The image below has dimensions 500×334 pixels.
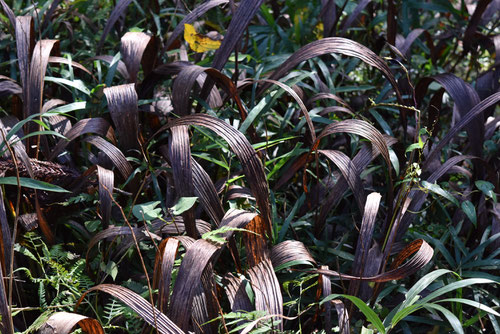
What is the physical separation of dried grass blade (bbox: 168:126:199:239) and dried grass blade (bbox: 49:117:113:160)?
1.03 feet

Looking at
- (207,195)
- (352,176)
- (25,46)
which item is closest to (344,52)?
(352,176)

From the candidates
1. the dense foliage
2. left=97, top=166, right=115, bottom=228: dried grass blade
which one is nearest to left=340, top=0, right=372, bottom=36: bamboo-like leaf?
the dense foliage

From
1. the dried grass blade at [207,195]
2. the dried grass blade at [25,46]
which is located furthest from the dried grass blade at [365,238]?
the dried grass blade at [25,46]

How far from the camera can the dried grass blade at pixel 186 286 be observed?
3.43 ft

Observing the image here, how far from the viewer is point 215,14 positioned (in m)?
2.15

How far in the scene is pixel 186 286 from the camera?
1.04 m

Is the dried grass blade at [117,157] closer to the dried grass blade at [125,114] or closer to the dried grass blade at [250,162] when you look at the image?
the dried grass blade at [125,114]

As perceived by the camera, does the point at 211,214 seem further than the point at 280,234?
No

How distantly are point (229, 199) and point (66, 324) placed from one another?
0.52m

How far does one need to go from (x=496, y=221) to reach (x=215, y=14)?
1269 millimetres

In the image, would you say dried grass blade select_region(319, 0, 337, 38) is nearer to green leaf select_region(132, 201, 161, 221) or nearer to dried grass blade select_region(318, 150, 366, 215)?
dried grass blade select_region(318, 150, 366, 215)

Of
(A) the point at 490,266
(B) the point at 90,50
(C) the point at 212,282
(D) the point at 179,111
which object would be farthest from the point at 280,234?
(B) the point at 90,50

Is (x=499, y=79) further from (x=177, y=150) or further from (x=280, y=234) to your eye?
(x=177, y=150)

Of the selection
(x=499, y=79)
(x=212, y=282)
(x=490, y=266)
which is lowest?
(x=490, y=266)
